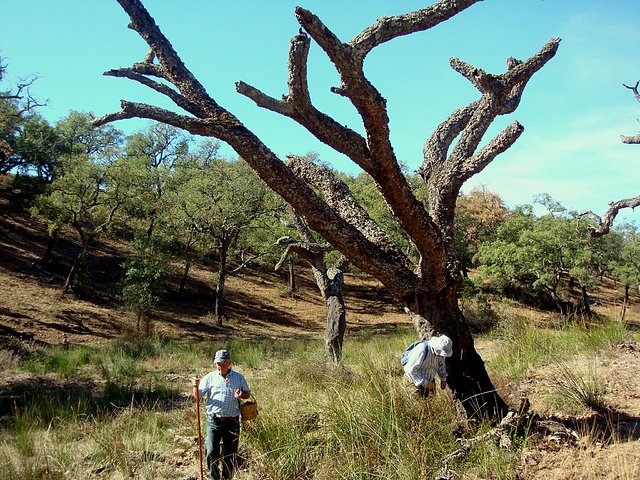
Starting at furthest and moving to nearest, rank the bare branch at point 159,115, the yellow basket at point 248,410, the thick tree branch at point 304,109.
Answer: the yellow basket at point 248,410, the bare branch at point 159,115, the thick tree branch at point 304,109

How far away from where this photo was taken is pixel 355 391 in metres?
5.58

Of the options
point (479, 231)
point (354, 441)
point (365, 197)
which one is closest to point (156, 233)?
point (365, 197)

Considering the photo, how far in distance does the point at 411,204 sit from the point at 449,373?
211cm

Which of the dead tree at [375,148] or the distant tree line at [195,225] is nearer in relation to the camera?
the dead tree at [375,148]

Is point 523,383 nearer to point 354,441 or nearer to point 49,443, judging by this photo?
point 354,441

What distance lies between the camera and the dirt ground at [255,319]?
456cm

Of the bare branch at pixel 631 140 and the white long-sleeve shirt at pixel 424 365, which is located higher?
the bare branch at pixel 631 140

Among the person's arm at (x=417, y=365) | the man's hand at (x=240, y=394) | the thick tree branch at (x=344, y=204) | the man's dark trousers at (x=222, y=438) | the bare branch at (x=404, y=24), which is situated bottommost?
the man's dark trousers at (x=222, y=438)

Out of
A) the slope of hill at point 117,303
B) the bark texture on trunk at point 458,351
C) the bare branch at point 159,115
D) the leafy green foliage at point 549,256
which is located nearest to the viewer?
the bare branch at point 159,115

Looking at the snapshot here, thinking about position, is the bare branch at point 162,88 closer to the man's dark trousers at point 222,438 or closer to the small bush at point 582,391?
the man's dark trousers at point 222,438

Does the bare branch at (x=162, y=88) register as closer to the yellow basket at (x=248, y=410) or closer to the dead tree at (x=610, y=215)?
the yellow basket at (x=248, y=410)

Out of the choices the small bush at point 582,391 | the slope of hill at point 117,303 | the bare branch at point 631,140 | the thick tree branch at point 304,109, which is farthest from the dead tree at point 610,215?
the slope of hill at point 117,303

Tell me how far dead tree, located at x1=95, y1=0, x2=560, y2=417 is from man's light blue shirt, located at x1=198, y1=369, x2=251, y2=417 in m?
2.00

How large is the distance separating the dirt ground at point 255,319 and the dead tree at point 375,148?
3.71 feet
